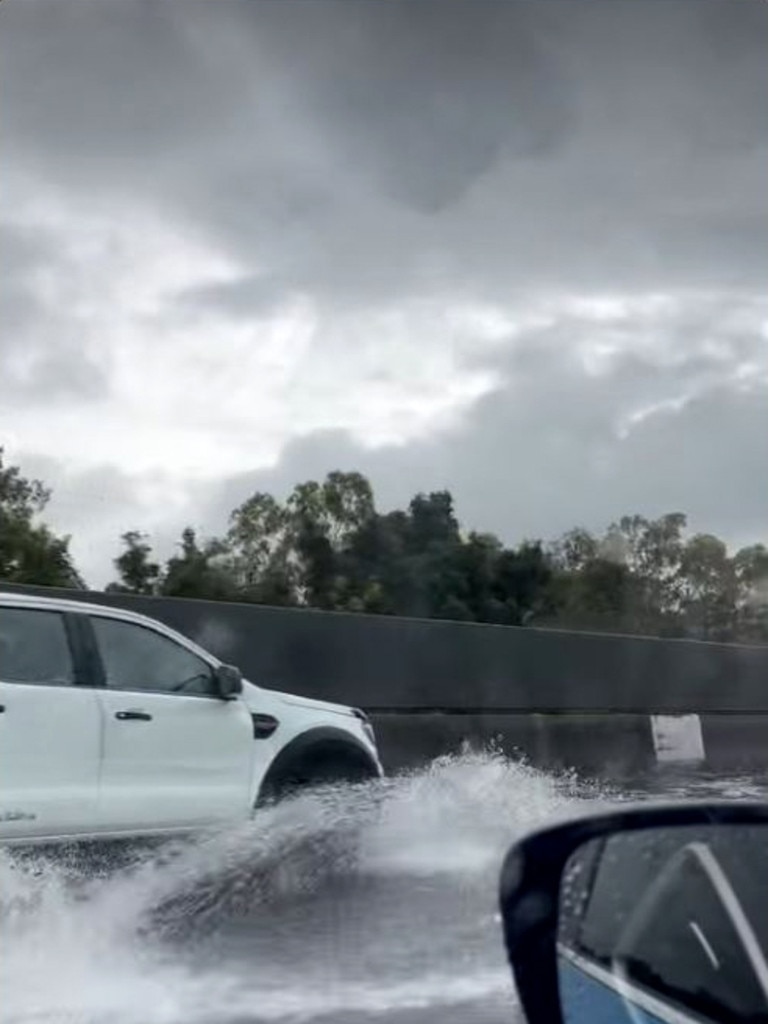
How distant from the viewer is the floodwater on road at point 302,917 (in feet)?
12.9

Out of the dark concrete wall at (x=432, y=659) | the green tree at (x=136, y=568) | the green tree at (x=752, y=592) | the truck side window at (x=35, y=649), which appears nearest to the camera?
the green tree at (x=136, y=568)

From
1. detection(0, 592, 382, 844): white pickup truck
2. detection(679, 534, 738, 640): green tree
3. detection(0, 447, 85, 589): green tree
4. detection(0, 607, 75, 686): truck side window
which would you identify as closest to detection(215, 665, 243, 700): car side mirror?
detection(0, 592, 382, 844): white pickup truck

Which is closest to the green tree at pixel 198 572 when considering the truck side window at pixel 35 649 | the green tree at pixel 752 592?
the truck side window at pixel 35 649

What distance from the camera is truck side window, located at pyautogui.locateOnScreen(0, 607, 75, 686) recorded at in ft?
18.2

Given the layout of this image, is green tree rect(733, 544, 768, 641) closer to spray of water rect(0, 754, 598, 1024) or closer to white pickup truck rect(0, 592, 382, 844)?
spray of water rect(0, 754, 598, 1024)

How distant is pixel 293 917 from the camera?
4.46m

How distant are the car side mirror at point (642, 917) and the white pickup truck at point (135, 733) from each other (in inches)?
102

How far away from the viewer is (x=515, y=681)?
5.83 metres

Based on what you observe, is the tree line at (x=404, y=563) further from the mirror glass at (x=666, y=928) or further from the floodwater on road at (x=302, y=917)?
the mirror glass at (x=666, y=928)

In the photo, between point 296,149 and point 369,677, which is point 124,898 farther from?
point 296,149

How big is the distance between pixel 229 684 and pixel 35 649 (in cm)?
68

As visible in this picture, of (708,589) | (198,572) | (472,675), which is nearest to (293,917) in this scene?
(198,572)

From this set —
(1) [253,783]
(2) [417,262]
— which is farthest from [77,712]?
(2) [417,262]

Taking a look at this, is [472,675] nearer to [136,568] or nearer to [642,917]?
[136,568]
